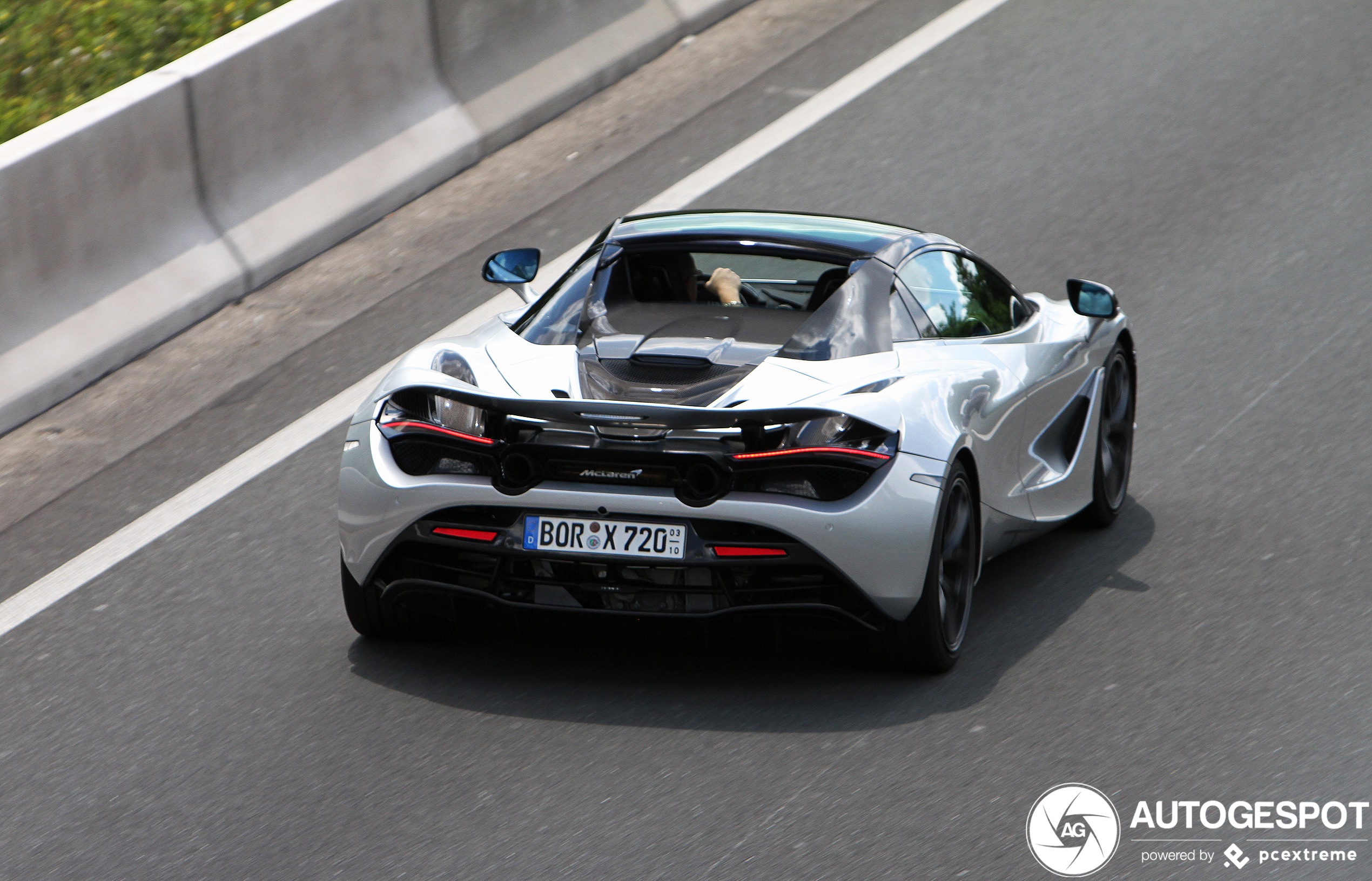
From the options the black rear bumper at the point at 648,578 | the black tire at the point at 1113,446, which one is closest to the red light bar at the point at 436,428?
the black rear bumper at the point at 648,578

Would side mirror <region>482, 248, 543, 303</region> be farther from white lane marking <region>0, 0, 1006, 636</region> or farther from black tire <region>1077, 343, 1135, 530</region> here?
black tire <region>1077, 343, 1135, 530</region>

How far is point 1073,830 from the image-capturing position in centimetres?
475

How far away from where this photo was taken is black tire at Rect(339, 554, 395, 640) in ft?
19.7

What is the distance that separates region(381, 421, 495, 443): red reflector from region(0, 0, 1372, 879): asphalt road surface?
802 millimetres

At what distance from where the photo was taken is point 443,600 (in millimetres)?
5777

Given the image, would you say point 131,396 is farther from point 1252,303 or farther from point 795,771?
point 1252,303

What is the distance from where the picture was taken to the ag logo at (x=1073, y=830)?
4.59 m

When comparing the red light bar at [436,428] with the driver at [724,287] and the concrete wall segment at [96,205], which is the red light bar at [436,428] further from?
the concrete wall segment at [96,205]

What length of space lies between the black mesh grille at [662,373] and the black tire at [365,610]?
41.2 inches

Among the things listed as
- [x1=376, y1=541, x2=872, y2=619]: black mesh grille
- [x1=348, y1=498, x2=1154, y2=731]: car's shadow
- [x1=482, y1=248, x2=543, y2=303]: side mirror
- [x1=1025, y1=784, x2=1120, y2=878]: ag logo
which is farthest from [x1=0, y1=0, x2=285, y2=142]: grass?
[x1=1025, y1=784, x2=1120, y2=878]: ag logo

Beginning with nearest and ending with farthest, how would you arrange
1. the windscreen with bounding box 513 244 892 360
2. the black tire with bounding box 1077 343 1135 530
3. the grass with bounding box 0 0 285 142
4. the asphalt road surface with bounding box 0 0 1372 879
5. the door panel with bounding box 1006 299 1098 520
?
the asphalt road surface with bounding box 0 0 1372 879 → the windscreen with bounding box 513 244 892 360 → the door panel with bounding box 1006 299 1098 520 → the black tire with bounding box 1077 343 1135 530 → the grass with bounding box 0 0 285 142

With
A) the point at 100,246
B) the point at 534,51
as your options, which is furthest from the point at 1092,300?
the point at 534,51

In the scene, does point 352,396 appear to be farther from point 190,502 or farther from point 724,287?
point 724,287

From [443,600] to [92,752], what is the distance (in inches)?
43.4
